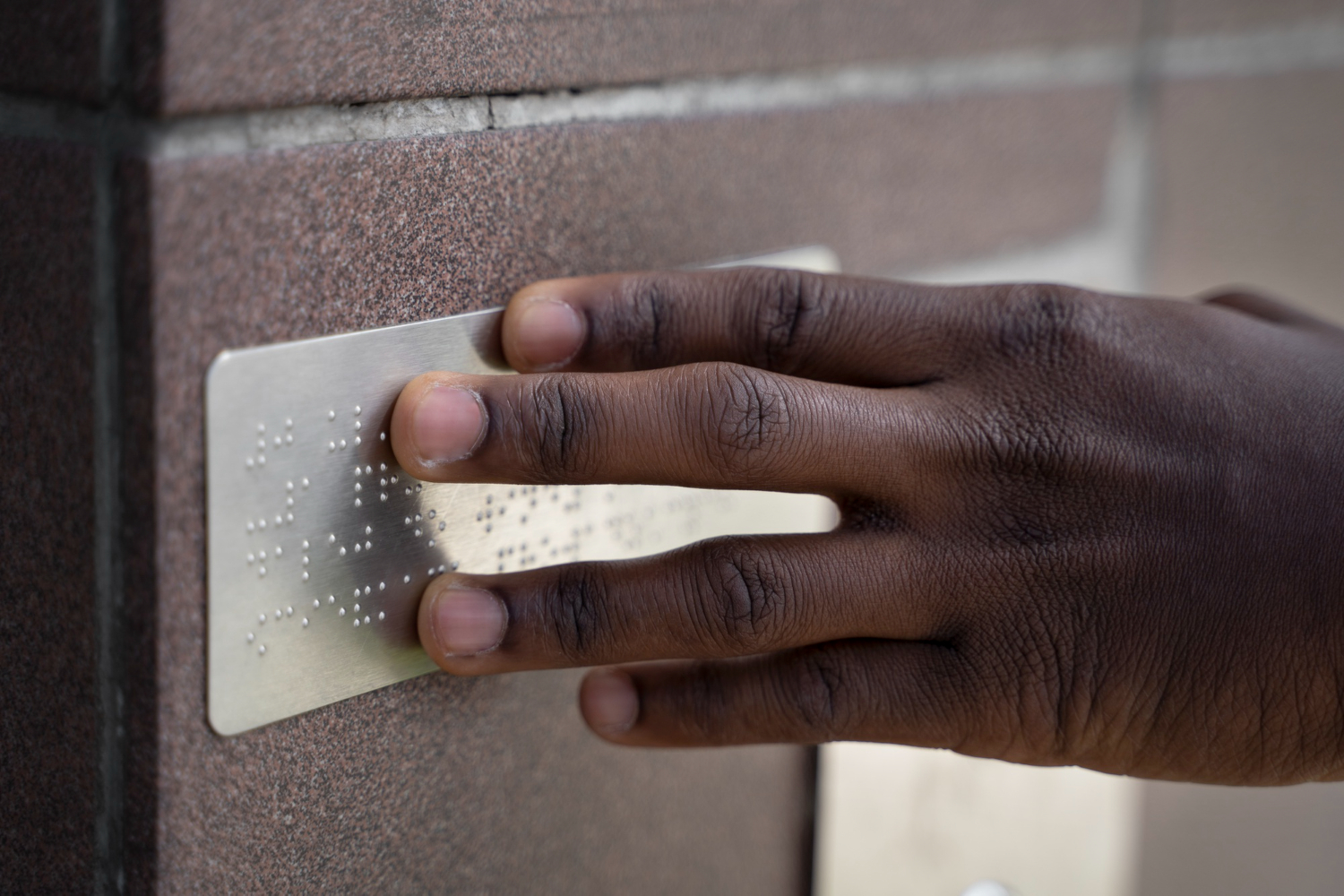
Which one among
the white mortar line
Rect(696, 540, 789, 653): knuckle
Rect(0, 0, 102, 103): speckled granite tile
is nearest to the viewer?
Rect(0, 0, 102, 103): speckled granite tile

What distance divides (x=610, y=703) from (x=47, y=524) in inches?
12.1

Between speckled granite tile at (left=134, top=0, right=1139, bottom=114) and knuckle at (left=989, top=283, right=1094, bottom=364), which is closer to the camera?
speckled granite tile at (left=134, top=0, right=1139, bottom=114)

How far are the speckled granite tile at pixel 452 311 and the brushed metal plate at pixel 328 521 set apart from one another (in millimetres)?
11

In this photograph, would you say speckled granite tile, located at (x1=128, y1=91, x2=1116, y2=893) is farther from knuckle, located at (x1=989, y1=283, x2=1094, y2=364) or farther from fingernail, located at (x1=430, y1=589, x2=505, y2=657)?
knuckle, located at (x1=989, y1=283, x2=1094, y2=364)

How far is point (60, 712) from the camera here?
1.60 feet

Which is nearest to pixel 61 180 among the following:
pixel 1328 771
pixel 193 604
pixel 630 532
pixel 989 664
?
pixel 193 604

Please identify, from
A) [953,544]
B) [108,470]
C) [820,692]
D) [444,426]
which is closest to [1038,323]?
[953,544]

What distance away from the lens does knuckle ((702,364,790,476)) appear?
0.53 meters

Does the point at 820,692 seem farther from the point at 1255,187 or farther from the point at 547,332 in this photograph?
the point at 1255,187

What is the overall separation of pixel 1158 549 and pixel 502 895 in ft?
1.49

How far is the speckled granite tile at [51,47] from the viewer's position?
437 mm

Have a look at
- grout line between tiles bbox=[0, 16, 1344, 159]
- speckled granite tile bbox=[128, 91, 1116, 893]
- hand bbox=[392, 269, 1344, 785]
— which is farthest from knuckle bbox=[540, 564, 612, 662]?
grout line between tiles bbox=[0, 16, 1344, 159]

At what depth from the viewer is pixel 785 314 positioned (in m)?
0.63

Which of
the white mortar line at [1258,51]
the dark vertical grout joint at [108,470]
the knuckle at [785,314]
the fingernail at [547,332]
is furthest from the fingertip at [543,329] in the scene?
the white mortar line at [1258,51]
